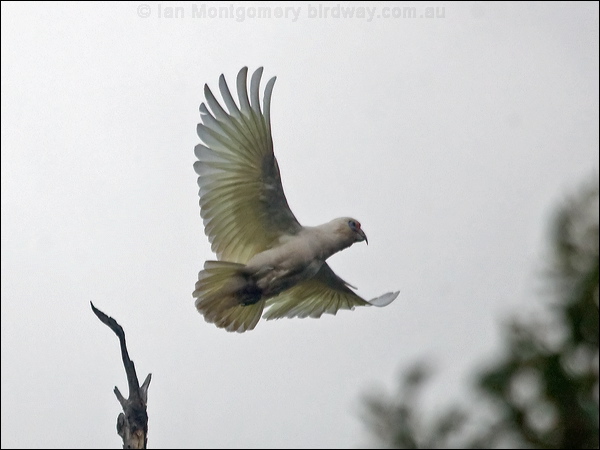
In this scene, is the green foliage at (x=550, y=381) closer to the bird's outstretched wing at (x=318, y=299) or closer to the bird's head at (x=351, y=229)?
the bird's head at (x=351, y=229)

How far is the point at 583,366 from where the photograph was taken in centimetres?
295

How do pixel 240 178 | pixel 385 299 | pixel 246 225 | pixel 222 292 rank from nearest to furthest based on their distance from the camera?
pixel 222 292 < pixel 240 178 < pixel 246 225 < pixel 385 299

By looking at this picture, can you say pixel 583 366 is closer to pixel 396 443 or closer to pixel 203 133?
pixel 396 443

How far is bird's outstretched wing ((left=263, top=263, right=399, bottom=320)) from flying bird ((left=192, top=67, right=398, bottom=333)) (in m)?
0.51

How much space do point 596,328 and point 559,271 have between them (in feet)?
1.01

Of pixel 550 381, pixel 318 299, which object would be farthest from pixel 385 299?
pixel 550 381

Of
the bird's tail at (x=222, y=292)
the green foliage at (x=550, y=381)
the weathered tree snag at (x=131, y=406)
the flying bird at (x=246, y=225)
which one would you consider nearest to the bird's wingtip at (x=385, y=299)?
the flying bird at (x=246, y=225)

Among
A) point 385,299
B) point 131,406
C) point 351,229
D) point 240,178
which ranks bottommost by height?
point 131,406

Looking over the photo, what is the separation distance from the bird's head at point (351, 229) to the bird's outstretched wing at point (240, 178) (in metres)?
0.35

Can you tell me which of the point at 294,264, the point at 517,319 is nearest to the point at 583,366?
the point at 517,319

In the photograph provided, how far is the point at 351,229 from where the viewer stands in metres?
7.78

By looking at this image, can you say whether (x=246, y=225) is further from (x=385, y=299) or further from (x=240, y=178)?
(x=385, y=299)

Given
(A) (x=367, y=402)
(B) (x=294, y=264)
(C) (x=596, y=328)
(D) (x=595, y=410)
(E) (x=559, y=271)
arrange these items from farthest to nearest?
(B) (x=294, y=264), (A) (x=367, y=402), (E) (x=559, y=271), (C) (x=596, y=328), (D) (x=595, y=410)

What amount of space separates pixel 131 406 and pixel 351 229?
2687 millimetres
